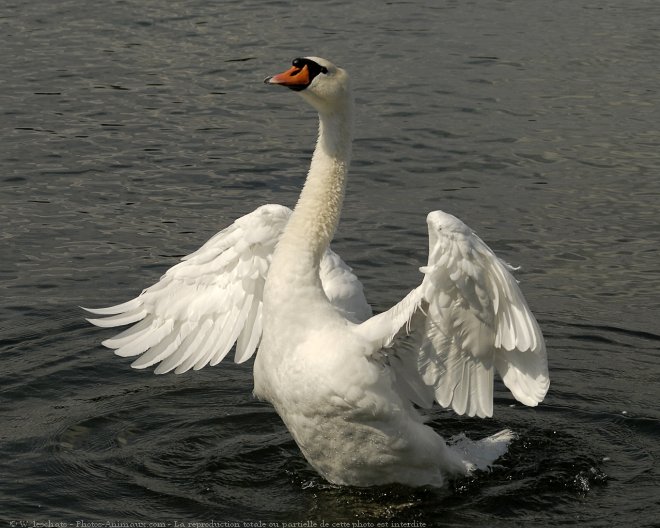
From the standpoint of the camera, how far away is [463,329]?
748 centimetres

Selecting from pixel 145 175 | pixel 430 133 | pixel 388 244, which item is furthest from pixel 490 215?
pixel 145 175

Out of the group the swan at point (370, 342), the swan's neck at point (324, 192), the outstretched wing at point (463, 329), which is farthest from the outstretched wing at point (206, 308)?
the outstretched wing at point (463, 329)

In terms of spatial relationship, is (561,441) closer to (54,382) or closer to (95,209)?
(54,382)

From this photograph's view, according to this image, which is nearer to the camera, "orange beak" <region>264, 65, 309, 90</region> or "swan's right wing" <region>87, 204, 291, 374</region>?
"orange beak" <region>264, 65, 309, 90</region>

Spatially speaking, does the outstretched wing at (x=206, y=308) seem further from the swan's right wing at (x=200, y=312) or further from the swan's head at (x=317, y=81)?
the swan's head at (x=317, y=81)

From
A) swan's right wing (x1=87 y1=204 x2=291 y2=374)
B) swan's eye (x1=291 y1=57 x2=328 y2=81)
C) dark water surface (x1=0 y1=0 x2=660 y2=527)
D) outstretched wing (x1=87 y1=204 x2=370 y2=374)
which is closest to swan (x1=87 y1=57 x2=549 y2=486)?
swan's eye (x1=291 y1=57 x2=328 y2=81)

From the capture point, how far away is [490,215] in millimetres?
13219

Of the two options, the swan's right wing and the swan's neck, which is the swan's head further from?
the swan's right wing

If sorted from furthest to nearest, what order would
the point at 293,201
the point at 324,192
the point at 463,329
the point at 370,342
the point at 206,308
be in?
the point at 293,201 → the point at 206,308 → the point at 324,192 → the point at 463,329 → the point at 370,342

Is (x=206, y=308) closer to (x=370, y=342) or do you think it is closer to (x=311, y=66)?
(x=370, y=342)

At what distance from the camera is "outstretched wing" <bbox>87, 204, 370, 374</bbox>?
340 inches

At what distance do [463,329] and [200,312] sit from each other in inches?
85.1

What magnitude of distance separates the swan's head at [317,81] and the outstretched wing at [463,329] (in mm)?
1107

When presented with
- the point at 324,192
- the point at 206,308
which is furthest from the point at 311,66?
the point at 206,308
